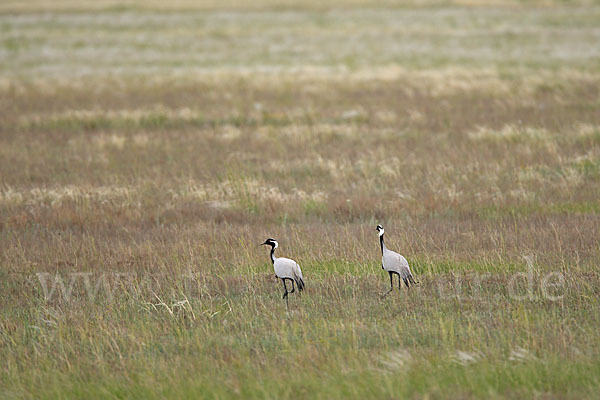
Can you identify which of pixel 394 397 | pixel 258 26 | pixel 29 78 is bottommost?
pixel 394 397

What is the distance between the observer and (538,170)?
15320mm

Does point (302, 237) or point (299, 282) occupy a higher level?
point (299, 282)

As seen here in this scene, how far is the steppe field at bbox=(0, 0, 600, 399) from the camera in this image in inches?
255

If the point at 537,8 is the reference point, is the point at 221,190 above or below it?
below

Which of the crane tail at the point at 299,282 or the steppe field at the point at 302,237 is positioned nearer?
the steppe field at the point at 302,237

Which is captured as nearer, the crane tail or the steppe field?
the steppe field

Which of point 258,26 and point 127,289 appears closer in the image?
point 127,289

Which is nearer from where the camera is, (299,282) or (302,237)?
(299,282)

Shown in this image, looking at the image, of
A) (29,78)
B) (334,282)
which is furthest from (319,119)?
(29,78)

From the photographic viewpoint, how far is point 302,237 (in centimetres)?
1076

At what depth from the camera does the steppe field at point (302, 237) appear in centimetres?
649

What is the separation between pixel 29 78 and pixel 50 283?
29265 millimetres

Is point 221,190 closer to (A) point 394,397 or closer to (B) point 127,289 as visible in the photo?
(B) point 127,289

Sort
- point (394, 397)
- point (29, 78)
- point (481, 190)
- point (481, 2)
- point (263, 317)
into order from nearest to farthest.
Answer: point (394, 397) < point (263, 317) < point (481, 190) < point (29, 78) < point (481, 2)
